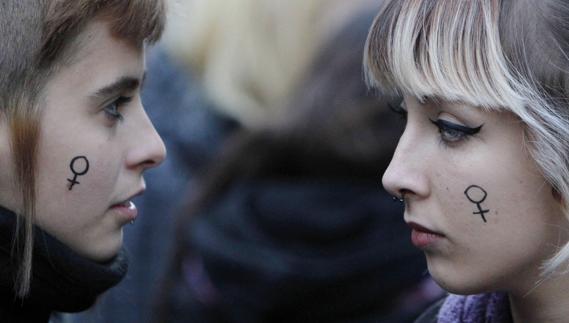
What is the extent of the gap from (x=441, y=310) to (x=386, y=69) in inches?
22.9

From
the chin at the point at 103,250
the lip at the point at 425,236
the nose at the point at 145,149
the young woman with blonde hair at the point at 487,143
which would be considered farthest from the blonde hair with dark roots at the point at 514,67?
the chin at the point at 103,250

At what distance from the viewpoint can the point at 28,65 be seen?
6.73 feet

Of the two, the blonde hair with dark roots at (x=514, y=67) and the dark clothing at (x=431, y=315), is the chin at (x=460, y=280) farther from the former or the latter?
the dark clothing at (x=431, y=315)

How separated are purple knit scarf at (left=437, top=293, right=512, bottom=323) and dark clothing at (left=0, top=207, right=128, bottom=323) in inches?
28.4

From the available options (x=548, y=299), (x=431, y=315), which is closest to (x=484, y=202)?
(x=548, y=299)

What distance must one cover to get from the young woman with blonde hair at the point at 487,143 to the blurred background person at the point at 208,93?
2.66 feet

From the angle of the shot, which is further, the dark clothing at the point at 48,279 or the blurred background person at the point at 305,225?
the blurred background person at the point at 305,225

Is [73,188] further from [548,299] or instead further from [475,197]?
[548,299]

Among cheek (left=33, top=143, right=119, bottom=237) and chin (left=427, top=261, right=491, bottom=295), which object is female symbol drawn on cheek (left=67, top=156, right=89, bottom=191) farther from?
chin (left=427, top=261, right=491, bottom=295)

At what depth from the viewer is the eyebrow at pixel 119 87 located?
7.02ft

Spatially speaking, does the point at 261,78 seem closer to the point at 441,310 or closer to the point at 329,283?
the point at 329,283

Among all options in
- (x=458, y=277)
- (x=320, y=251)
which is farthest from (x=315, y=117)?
(x=458, y=277)

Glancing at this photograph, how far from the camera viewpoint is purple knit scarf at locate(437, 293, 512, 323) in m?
2.16

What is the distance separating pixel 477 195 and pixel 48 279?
88 centimetres
